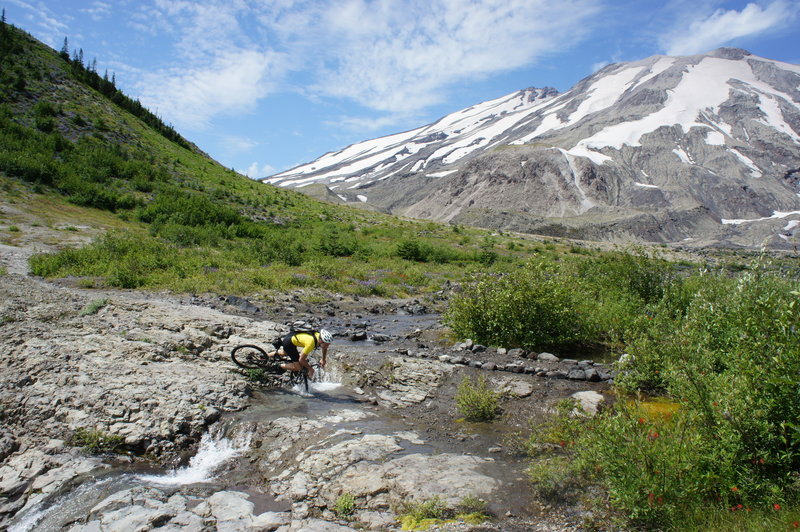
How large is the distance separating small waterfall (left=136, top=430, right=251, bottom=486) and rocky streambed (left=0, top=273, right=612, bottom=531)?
30 millimetres

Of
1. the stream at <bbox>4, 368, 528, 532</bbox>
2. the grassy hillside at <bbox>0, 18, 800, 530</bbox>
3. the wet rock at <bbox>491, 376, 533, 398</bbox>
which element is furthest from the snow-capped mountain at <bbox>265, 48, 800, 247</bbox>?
the stream at <bbox>4, 368, 528, 532</bbox>

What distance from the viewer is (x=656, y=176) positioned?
107 m

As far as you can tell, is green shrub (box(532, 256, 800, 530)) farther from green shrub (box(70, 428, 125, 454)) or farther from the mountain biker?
green shrub (box(70, 428, 125, 454))

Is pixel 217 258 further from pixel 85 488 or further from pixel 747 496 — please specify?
pixel 747 496

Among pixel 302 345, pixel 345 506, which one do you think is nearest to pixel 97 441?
pixel 302 345

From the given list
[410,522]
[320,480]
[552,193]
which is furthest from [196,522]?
[552,193]

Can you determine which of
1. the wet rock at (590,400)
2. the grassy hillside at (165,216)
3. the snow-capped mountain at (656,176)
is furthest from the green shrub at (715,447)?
the snow-capped mountain at (656,176)

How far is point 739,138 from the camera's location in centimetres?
12112

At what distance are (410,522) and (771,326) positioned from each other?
5.28 metres

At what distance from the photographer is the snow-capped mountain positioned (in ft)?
276

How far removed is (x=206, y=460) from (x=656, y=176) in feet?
398

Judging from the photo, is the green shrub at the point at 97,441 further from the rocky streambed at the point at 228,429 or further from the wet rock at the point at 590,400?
the wet rock at the point at 590,400

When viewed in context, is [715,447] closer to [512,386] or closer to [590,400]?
[590,400]

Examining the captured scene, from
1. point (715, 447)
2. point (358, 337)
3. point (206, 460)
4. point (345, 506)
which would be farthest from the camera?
point (358, 337)
